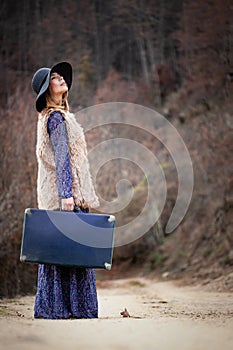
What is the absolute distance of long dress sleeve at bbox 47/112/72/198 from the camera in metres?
4.72

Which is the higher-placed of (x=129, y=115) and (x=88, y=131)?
(x=129, y=115)

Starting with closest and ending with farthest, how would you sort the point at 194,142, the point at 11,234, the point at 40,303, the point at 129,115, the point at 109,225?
the point at 109,225 < the point at 40,303 < the point at 11,234 < the point at 194,142 < the point at 129,115

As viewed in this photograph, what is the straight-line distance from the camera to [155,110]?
16906 millimetres

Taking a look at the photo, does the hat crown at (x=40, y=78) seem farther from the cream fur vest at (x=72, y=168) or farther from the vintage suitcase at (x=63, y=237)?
the vintage suitcase at (x=63, y=237)

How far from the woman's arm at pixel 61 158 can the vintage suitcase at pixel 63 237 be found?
0.87 feet

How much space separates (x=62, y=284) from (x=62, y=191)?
2.39 ft

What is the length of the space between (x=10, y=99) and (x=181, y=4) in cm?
750

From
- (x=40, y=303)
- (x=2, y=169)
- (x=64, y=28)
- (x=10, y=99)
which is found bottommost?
(x=40, y=303)

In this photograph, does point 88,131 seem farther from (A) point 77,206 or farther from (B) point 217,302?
(A) point 77,206

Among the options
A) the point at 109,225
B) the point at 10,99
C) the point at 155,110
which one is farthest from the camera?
the point at 155,110

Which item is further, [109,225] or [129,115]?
[129,115]

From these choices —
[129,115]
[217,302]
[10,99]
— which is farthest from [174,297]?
[129,115]

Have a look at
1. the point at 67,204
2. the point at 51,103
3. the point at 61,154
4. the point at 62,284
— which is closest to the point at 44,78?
the point at 51,103

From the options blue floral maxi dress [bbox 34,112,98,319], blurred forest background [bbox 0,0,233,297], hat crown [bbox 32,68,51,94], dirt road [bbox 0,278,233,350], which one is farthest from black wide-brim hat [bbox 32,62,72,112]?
blurred forest background [bbox 0,0,233,297]
